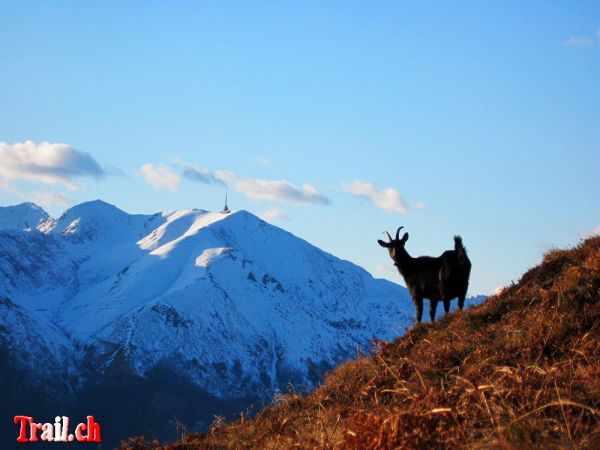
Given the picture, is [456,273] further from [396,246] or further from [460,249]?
[396,246]

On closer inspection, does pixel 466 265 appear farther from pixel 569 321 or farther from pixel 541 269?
pixel 569 321

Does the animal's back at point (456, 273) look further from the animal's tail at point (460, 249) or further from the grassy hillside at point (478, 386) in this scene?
the grassy hillside at point (478, 386)

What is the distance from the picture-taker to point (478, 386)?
30.6 ft

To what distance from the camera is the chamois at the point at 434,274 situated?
71.1 feet

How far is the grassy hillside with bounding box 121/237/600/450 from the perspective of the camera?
27.6 feet

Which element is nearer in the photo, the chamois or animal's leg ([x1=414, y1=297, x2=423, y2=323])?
the chamois

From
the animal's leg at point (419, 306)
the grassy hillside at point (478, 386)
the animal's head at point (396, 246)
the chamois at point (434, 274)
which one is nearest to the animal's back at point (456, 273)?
the chamois at point (434, 274)

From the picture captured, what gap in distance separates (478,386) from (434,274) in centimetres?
1335

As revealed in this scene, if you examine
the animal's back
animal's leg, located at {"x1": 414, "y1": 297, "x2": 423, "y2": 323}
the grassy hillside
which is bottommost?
the grassy hillside

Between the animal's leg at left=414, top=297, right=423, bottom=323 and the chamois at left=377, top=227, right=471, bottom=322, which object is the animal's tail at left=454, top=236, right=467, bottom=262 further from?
the animal's leg at left=414, top=297, right=423, bottom=323

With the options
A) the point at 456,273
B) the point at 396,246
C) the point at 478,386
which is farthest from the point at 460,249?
the point at 478,386

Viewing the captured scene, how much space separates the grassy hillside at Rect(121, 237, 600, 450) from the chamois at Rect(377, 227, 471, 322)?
2318 mm

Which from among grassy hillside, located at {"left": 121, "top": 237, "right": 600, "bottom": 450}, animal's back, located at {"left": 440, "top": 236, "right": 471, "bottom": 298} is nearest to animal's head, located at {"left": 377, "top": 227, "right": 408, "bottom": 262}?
animal's back, located at {"left": 440, "top": 236, "right": 471, "bottom": 298}

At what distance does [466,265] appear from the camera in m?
21.7
